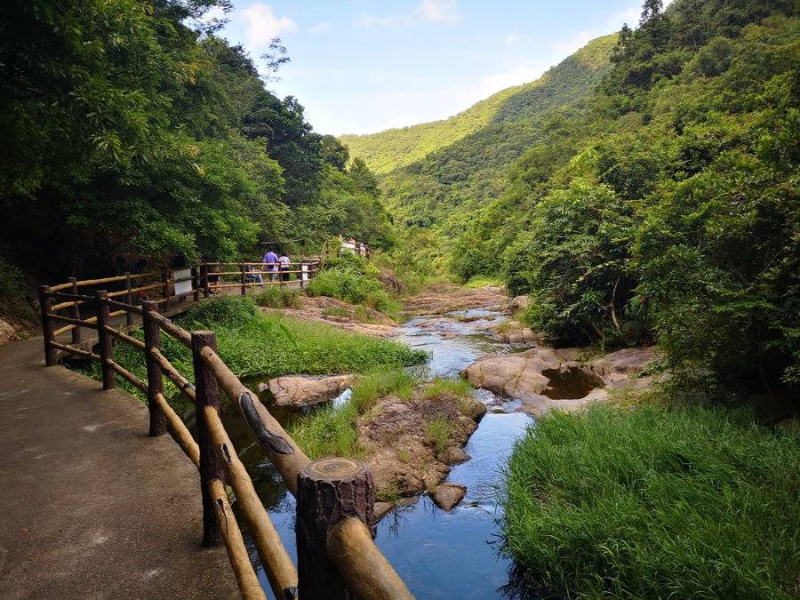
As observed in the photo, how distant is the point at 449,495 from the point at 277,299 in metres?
12.6

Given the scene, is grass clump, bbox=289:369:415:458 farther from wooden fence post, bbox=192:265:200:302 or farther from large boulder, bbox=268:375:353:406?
wooden fence post, bbox=192:265:200:302

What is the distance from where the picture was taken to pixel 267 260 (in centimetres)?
2155

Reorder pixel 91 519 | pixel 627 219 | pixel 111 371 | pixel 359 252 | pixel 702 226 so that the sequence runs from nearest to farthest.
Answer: pixel 91 519 < pixel 111 371 < pixel 702 226 < pixel 627 219 < pixel 359 252

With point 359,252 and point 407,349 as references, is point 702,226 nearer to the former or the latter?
point 407,349

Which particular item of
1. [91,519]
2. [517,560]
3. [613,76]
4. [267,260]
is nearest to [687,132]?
[267,260]

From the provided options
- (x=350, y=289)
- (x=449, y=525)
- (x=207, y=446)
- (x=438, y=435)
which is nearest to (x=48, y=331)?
(x=438, y=435)

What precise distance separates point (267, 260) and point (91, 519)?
747 inches

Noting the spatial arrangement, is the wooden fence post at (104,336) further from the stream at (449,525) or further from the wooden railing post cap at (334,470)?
the wooden railing post cap at (334,470)

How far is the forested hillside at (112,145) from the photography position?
5.84 m

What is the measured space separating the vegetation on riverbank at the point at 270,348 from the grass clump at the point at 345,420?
1.85 metres

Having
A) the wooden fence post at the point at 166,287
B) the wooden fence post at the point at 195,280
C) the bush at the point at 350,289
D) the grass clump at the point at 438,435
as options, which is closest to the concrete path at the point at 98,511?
the grass clump at the point at 438,435

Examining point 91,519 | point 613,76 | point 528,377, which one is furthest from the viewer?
point 613,76

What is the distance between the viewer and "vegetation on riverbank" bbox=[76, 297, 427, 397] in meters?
10.2

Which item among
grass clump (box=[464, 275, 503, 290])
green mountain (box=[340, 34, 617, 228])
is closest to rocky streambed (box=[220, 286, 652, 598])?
grass clump (box=[464, 275, 503, 290])
